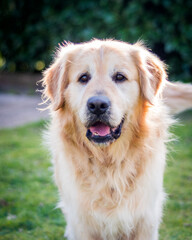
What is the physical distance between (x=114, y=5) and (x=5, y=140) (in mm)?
5171

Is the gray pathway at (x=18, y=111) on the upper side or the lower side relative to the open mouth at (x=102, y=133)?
lower

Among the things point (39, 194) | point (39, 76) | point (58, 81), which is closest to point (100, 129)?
point (58, 81)

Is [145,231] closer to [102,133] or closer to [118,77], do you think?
[102,133]

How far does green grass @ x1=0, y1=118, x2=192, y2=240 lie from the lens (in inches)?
145

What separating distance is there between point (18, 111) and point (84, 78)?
23.0ft

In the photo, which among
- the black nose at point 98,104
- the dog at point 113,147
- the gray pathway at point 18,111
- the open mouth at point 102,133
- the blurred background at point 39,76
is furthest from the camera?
the gray pathway at point 18,111

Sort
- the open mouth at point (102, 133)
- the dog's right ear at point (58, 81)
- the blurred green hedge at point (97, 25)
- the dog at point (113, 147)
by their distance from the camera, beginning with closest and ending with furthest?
the open mouth at point (102, 133)
the dog at point (113, 147)
the dog's right ear at point (58, 81)
the blurred green hedge at point (97, 25)

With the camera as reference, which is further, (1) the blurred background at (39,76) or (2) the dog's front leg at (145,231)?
(1) the blurred background at (39,76)

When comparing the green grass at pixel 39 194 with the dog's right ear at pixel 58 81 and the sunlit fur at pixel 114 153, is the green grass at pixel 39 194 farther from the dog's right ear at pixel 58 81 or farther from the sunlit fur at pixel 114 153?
the dog's right ear at pixel 58 81

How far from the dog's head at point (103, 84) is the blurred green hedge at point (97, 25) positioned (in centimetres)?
480

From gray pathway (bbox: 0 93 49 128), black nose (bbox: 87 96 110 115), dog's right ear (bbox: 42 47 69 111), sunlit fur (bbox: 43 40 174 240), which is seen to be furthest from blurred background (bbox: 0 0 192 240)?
black nose (bbox: 87 96 110 115)

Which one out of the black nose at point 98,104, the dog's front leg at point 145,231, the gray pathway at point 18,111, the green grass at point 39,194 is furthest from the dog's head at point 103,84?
the gray pathway at point 18,111

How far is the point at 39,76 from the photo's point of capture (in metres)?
13.8

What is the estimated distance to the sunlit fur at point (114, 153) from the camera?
2861 mm
